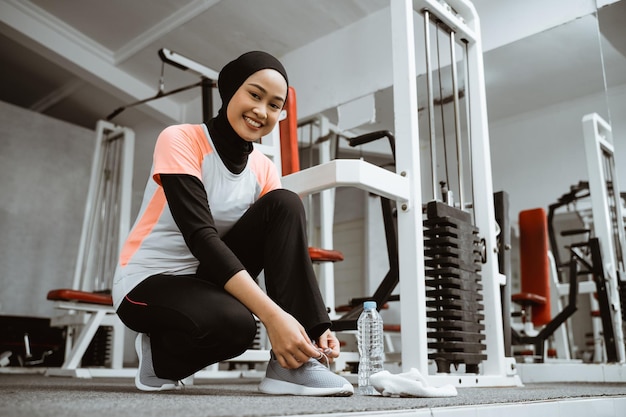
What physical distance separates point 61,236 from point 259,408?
511 cm

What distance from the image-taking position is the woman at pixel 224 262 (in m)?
1.11

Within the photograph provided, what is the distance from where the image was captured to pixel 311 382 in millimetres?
1135

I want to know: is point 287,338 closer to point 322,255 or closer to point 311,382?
point 311,382

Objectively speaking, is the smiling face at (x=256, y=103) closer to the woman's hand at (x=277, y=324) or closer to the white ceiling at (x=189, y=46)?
the woman's hand at (x=277, y=324)

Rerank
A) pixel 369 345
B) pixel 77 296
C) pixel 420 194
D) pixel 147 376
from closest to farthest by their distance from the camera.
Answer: pixel 147 376 → pixel 420 194 → pixel 369 345 → pixel 77 296

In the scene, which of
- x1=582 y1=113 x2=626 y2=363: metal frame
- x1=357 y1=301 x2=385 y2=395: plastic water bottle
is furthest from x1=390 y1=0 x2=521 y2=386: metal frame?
x1=582 y1=113 x2=626 y2=363: metal frame

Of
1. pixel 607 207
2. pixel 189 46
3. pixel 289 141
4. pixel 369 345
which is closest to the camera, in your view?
pixel 369 345

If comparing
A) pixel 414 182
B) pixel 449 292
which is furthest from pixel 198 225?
pixel 449 292

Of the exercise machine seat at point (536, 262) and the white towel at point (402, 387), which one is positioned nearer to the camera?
the white towel at point (402, 387)

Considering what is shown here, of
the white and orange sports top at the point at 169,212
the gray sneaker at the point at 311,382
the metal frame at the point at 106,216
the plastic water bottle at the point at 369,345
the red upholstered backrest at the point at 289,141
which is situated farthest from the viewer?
the metal frame at the point at 106,216

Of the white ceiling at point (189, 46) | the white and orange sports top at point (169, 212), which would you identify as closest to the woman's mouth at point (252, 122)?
the white and orange sports top at point (169, 212)

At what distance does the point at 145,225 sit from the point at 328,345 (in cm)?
51

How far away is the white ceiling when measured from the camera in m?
3.18

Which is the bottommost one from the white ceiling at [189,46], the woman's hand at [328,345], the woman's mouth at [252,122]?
the woman's hand at [328,345]
